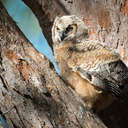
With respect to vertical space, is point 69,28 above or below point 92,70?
above

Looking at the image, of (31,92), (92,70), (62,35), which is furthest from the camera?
(62,35)

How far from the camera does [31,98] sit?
1.35 meters

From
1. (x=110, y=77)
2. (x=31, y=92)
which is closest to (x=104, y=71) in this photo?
(x=110, y=77)

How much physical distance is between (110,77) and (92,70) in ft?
0.52

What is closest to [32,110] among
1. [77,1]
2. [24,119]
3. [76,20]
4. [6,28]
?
[24,119]

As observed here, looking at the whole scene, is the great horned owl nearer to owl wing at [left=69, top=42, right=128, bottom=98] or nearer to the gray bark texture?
owl wing at [left=69, top=42, right=128, bottom=98]

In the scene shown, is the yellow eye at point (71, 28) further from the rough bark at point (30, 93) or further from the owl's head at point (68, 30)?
the rough bark at point (30, 93)

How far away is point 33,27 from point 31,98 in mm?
2330

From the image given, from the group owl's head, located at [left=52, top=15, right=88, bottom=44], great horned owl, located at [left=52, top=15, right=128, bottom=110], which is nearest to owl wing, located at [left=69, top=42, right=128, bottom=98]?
great horned owl, located at [left=52, top=15, right=128, bottom=110]

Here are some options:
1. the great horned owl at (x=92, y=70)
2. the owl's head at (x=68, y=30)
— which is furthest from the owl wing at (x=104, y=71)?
the owl's head at (x=68, y=30)

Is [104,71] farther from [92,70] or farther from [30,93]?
[30,93]

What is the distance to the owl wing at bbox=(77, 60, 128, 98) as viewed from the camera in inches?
74.5

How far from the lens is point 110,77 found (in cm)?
196

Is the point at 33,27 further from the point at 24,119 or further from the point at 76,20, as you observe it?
the point at 24,119
